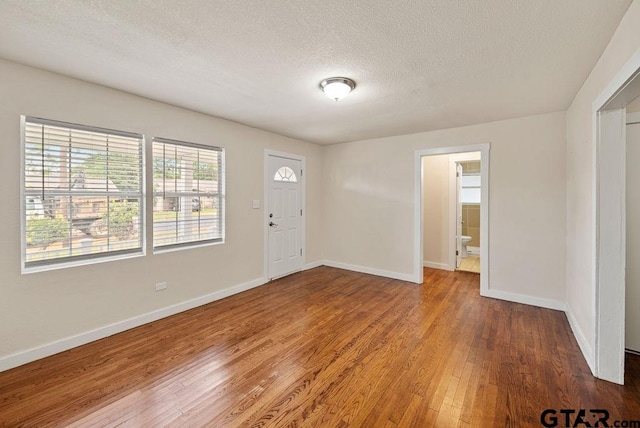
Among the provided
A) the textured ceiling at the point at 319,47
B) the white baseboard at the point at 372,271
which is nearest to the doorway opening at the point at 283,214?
the white baseboard at the point at 372,271

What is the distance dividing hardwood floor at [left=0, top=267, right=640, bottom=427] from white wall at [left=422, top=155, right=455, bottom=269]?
207cm

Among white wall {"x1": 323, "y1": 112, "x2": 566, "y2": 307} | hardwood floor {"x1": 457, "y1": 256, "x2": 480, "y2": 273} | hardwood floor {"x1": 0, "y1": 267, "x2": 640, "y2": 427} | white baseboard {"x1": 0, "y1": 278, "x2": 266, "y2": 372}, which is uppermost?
white wall {"x1": 323, "y1": 112, "x2": 566, "y2": 307}

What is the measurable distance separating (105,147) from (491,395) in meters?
3.94

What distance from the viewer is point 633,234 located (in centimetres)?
230

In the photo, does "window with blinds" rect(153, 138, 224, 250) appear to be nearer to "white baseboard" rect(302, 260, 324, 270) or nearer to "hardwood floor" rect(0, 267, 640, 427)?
"hardwood floor" rect(0, 267, 640, 427)

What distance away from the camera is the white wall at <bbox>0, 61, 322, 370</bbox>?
222cm

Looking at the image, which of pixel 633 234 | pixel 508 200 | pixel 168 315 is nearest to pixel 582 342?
pixel 633 234

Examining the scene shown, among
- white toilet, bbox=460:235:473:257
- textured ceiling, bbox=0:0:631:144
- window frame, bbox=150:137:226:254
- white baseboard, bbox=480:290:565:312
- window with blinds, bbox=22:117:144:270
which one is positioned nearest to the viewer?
textured ceiling, bbox=0:0:631:144

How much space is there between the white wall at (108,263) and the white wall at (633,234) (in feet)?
13.4

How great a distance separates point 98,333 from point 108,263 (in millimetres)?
673

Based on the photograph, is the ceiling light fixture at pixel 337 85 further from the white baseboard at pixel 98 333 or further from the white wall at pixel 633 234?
the white baseboard at pixel 98 333

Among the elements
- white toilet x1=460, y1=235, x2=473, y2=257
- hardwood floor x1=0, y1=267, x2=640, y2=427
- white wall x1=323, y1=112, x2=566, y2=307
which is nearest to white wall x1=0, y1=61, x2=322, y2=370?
hardwood floor x1=0, y1=267, x2=640, y2=427

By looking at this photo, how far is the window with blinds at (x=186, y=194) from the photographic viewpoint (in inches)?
125

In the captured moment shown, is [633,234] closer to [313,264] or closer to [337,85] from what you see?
[337,85]
